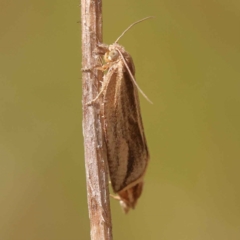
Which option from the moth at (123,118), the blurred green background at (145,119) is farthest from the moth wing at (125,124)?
the blurred green background at (145,119)

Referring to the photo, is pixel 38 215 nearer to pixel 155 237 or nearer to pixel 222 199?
pixel 155 237

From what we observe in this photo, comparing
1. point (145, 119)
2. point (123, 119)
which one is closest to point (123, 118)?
point (123, 119)

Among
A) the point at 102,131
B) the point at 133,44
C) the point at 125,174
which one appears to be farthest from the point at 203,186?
the point at 102,131

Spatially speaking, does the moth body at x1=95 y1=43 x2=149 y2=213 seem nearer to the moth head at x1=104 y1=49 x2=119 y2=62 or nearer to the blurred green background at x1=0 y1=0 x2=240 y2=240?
the moth head at x1=104 y1=49 x2=119 y2=62

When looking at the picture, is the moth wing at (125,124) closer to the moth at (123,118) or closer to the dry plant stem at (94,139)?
the moth at (123,118)

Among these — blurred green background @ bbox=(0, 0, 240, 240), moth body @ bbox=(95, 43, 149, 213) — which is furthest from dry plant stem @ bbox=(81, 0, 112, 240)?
blurred green background @ bbox=(0, 0, 240, 240)

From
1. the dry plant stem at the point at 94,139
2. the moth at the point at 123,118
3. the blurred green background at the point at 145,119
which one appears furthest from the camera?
the blurred green background at the point at 145,119
